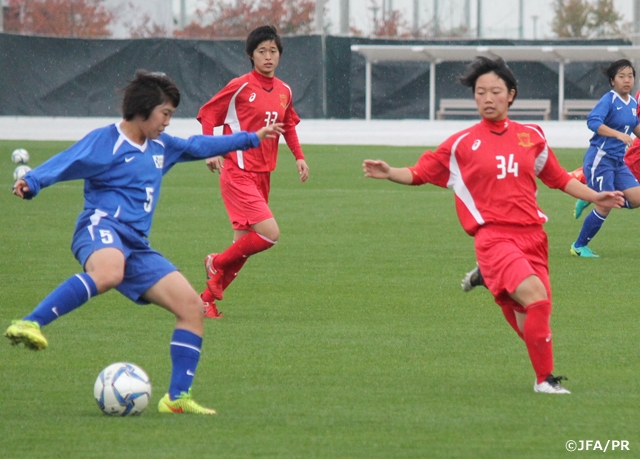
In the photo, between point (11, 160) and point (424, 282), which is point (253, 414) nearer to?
point (424, 282)

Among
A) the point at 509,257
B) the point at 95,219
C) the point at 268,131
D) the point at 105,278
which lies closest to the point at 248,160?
the point at 268,131

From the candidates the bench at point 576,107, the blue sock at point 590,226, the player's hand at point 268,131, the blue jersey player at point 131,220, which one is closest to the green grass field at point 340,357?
the blue sock at point 590,226

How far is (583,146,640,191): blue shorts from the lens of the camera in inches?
424

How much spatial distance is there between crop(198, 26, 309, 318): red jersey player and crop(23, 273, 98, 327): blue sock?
2.94m

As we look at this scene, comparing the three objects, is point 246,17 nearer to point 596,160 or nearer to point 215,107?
point 596,160

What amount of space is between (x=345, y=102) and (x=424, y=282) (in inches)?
717

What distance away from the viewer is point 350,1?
28594 mm

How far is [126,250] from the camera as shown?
509 centimetres

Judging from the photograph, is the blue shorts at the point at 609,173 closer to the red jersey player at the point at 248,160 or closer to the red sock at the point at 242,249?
the red jersey player at the point at 248,160

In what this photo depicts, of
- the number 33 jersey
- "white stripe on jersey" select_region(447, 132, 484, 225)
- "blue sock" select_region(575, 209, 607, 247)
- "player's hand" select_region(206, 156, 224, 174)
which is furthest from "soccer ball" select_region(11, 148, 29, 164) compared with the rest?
"white stripe on jersey" select_region(447, 132, 484, 225)

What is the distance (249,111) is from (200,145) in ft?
9.07

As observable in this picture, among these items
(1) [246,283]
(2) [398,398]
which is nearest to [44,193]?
(1) [246,283]

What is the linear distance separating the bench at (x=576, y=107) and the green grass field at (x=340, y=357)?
47.9 ft

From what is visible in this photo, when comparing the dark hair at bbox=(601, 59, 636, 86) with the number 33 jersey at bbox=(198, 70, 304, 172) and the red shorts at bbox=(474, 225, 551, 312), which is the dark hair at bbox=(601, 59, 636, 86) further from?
the red shorts at bbox=(474, 225, 551, 312)
